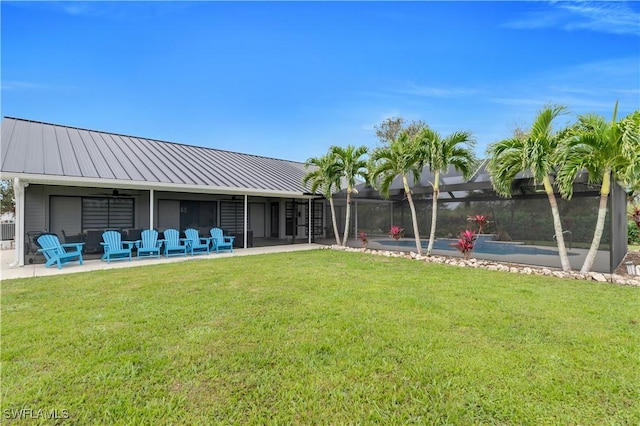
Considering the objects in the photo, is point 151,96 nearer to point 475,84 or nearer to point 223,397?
point 475,84

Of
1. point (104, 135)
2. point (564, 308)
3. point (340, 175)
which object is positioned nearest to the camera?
point (564, 308)

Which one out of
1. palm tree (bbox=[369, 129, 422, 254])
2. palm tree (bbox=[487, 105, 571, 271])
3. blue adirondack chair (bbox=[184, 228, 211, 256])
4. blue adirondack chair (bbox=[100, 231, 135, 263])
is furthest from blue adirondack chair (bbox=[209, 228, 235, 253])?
palm tree (bbox=[487, 105, 571, 271])

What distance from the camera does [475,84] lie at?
1669cm

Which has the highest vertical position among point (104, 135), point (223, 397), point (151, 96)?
point (151, 96)

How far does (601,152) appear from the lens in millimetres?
6773

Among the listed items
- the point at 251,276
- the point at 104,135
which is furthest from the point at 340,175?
the point at 104,135

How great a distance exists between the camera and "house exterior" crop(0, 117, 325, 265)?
9359 mm

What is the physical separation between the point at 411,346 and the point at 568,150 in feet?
20.7

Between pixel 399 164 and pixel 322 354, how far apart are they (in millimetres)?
8362

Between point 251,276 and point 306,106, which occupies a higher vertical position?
point 306,106

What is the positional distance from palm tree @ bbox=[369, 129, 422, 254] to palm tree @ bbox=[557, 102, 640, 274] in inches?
158

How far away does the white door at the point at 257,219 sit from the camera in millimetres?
17609

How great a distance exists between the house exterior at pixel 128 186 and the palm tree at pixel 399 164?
12.9 ft

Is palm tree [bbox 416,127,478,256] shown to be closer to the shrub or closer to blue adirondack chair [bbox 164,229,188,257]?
blue adirondack chair [bbox 164,229,188,257]
